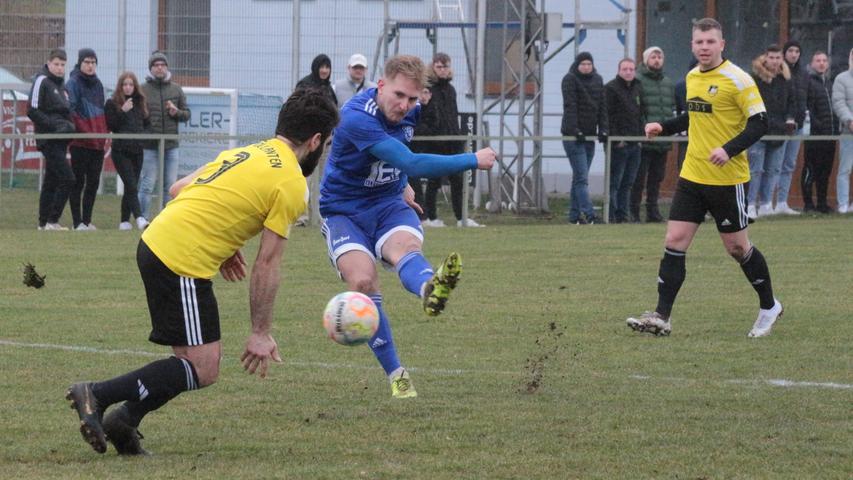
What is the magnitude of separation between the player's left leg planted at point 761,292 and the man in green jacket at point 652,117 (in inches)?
343


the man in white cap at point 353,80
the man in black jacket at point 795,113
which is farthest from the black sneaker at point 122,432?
the man in black jacket at point 795,113

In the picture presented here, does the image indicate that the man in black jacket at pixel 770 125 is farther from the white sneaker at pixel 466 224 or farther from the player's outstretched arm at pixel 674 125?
the player's outstretched arm at pixel 674 125

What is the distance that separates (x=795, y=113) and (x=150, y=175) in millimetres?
8366

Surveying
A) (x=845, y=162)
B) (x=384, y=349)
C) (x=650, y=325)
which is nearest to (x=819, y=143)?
(x=845, y=162)

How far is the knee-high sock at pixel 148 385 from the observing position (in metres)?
6.00

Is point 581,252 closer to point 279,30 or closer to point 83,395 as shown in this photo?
point 279,30

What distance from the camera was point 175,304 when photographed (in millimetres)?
5988

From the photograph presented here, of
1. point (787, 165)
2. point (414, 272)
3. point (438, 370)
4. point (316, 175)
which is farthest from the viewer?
point (787, 165)

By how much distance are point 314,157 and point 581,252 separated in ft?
30.5

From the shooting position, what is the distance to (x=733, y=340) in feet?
31.9

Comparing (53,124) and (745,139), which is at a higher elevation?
(745,139)

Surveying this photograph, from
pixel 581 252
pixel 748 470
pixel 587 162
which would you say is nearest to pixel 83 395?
pixel 748 470

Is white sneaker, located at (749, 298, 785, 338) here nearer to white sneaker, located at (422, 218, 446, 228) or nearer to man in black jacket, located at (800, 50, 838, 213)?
white sneaker, located at (422, 218, 446, 228)

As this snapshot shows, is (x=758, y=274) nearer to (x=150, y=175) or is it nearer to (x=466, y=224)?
(x=466, y=224)
